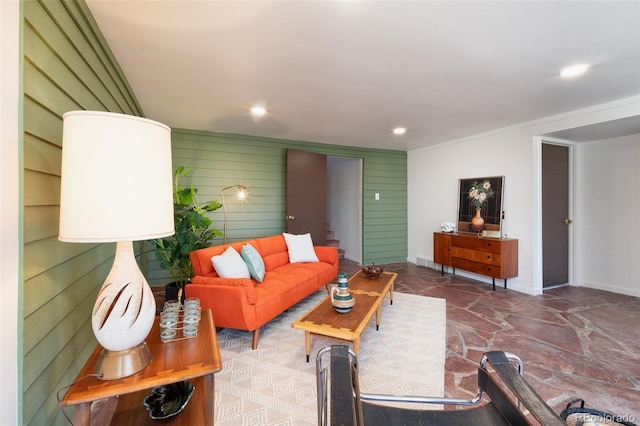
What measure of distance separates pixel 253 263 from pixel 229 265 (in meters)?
0.33

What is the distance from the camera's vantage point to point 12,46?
919 mm

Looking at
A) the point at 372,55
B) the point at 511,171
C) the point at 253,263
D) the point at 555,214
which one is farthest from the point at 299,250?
the point at 555,214

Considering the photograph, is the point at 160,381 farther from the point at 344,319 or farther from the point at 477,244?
the point at 477,244

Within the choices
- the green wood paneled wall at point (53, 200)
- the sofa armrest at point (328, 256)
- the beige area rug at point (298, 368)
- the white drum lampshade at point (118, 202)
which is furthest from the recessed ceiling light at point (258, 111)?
the beige area rug at point (298, 368)

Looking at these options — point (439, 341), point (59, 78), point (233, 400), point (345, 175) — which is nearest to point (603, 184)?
point (439, 341)

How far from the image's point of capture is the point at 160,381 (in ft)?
3.48

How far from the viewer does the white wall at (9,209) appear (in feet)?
2.81

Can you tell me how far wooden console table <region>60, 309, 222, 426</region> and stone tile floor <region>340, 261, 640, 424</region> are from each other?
1.54 m

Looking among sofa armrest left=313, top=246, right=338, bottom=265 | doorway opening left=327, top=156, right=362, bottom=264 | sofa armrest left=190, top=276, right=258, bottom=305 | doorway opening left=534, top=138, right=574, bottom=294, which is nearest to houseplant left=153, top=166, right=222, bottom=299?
sofa armrest left=190, top=276, right=258, bottom=305

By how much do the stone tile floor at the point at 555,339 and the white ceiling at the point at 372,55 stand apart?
2.40 m

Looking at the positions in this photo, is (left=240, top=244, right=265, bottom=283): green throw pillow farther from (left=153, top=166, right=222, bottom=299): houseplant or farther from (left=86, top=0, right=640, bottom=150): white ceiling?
(left=86, top=0, right=640, bottom=150): white ceiling

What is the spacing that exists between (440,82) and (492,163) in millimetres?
2395

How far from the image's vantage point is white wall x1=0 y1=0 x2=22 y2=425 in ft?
2.81

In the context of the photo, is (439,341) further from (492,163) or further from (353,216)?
(353,216)
